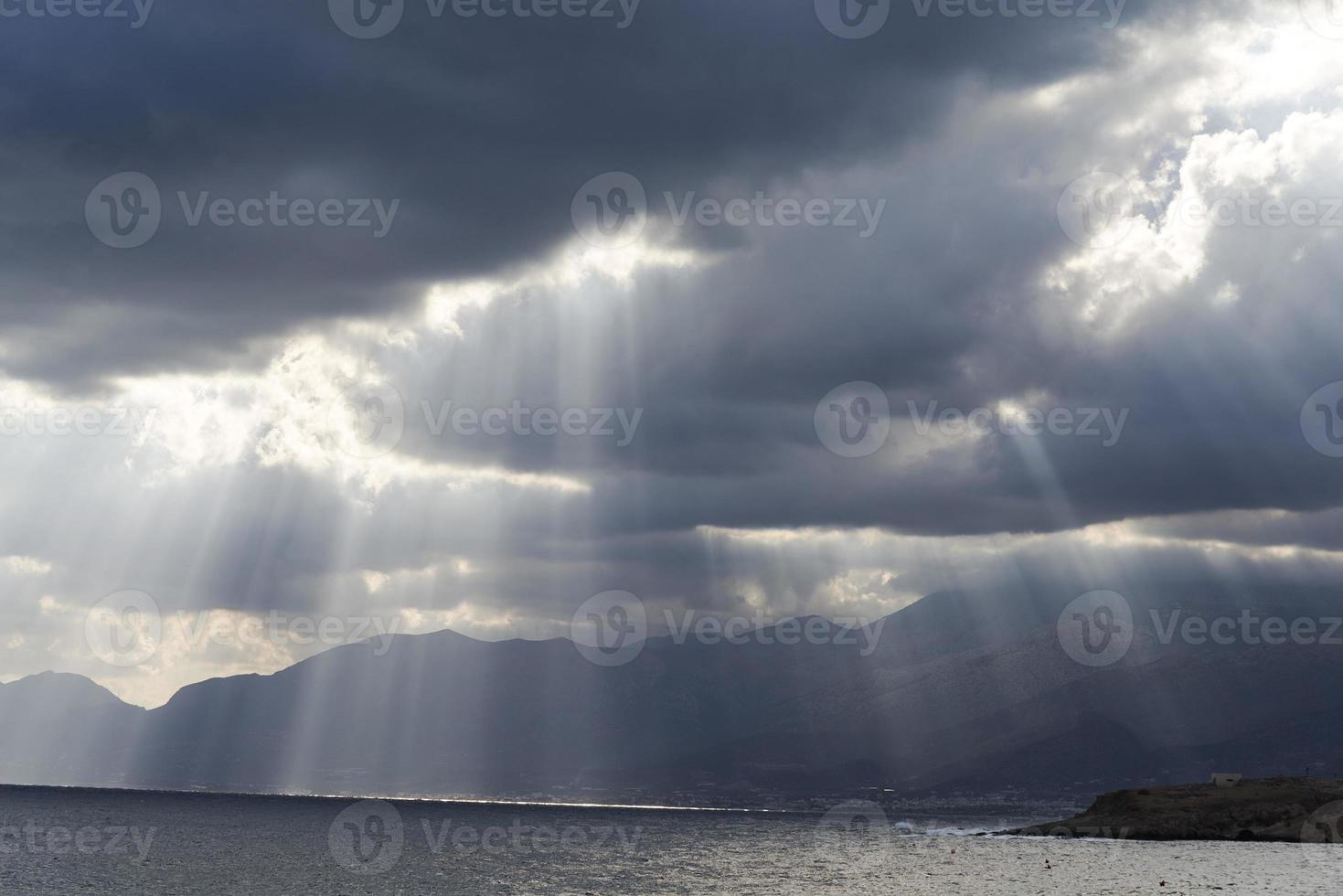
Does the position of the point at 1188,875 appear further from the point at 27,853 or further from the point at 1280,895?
the point at 27,853

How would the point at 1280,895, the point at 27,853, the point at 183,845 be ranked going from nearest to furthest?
the point at 1280,895 < the point at 27,853 < the point at 183,845

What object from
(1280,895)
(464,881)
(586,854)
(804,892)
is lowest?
(1280,895)

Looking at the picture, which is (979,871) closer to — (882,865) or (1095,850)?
(882,865)

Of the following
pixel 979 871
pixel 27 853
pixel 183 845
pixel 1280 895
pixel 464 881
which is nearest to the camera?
pixel 1280 895

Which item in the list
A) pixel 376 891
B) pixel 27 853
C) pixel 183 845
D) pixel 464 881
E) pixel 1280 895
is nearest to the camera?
pixel 1280 895

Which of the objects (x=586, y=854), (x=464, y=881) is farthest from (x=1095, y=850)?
(x=464, y=881)

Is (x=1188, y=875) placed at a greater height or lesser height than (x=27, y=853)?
lesser

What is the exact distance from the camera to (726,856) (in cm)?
18775

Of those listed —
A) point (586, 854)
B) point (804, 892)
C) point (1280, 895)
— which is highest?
point (586, 854)

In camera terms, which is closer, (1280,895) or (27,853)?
(1280,895)

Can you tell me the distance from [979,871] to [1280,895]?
51187mm

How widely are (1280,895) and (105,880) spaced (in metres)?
109

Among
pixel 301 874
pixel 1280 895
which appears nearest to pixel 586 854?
pixel 301 874

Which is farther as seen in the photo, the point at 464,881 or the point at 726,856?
the point at 726,856
